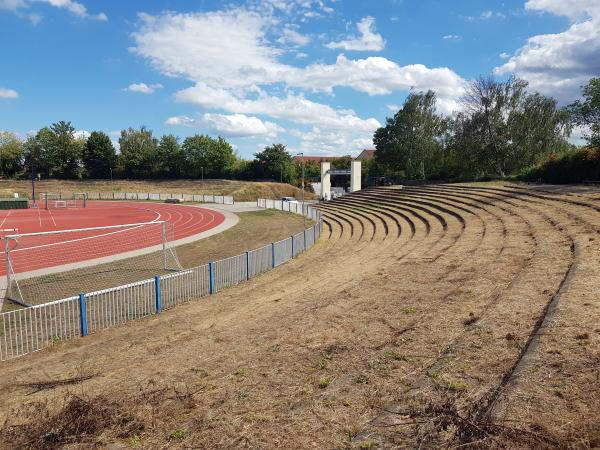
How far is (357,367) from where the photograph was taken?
6793 mm

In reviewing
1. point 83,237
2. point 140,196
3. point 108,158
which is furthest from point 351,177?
point 108,158

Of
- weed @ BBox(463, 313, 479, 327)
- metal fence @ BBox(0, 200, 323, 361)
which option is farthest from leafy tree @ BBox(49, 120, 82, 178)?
weed @ BBox(463, 313, 479, 327)

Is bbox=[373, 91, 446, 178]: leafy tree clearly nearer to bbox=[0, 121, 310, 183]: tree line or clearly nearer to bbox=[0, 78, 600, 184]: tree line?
bbox=[0, 78, 600, 184]: tree line

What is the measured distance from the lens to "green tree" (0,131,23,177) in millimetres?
98812

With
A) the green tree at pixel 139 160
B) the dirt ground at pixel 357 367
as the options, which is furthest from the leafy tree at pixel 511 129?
the green tree at pixel 139 160

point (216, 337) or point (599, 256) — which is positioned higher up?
point (599, 256)

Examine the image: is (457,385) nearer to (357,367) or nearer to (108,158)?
(357,367)

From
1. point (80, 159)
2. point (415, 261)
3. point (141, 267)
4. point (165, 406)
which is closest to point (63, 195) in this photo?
point (80, 159)

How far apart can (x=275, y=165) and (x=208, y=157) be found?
57.6ft

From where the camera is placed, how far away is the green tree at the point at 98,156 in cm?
9981

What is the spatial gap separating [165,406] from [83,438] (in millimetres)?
1183

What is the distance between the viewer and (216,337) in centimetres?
1002

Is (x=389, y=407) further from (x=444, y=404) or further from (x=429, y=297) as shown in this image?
(x=429, y=297)

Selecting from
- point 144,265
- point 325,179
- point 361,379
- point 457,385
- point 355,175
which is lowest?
point 144,265
